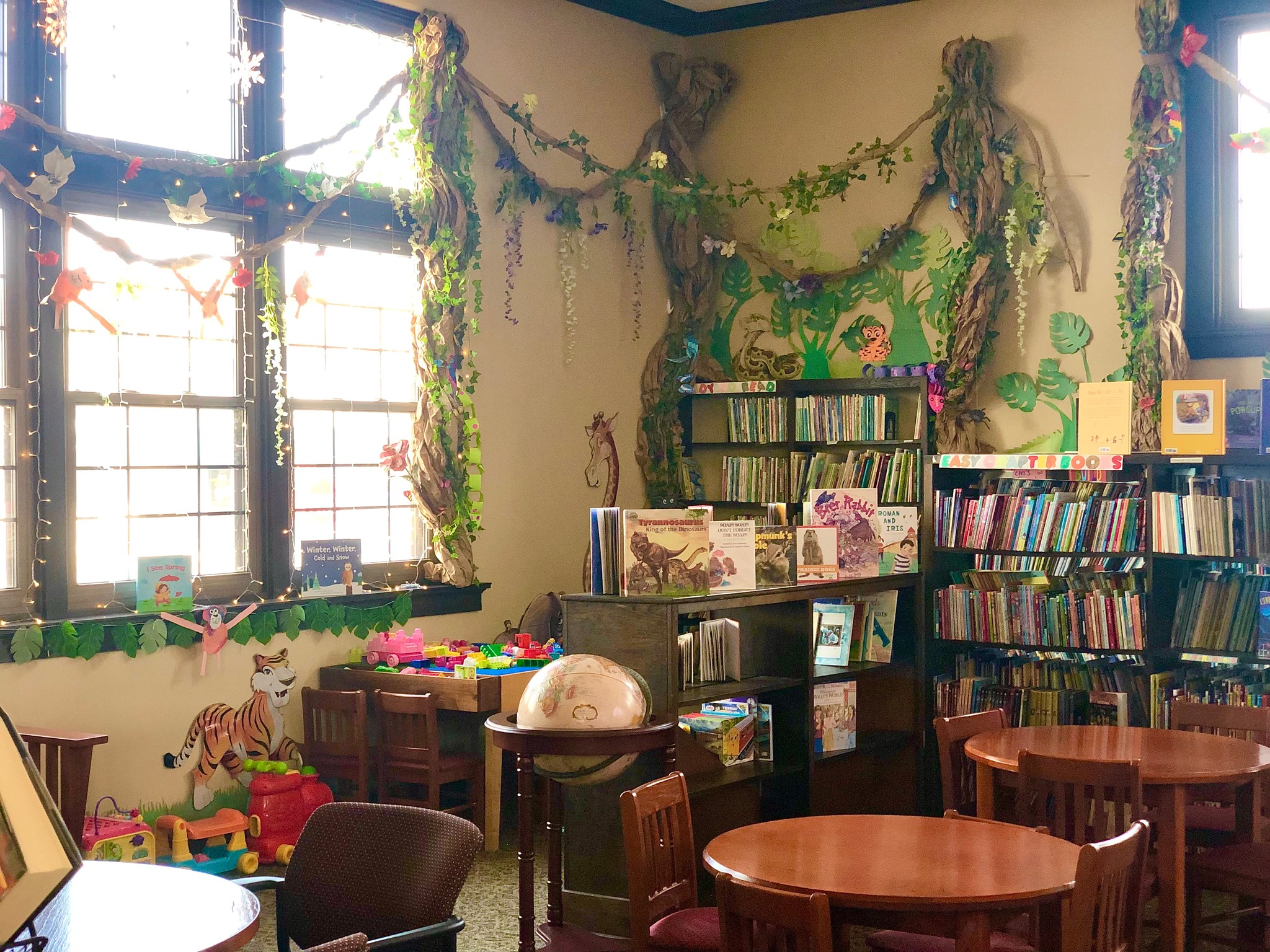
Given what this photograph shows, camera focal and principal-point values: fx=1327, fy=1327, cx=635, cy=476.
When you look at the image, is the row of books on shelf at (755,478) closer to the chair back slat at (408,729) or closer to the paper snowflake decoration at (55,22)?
the chair back slat at (408,729)

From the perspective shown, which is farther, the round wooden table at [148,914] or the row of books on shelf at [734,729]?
the row of books on shelf at [734,729]

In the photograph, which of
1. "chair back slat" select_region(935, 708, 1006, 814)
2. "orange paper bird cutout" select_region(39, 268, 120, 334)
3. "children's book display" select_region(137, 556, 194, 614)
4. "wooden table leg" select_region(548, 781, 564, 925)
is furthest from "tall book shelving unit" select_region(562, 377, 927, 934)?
"orange paper bird cutout" select_region(39, 268, 120, 334)

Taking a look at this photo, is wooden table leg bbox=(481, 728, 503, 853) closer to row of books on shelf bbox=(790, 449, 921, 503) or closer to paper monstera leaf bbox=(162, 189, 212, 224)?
row of books on shelf bbox=(790, 449, 921, 503)

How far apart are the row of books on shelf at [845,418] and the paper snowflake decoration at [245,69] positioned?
3391 mm

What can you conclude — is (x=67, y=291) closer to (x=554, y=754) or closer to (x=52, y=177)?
(x=52, y=177)

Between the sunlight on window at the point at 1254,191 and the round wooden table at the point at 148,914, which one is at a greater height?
the sunlight on window at the point at 1254,191

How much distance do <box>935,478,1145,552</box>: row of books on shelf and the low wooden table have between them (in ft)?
7.71

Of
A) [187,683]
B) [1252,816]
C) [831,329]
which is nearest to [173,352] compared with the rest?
[187,683]

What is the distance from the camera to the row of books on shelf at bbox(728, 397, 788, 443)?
7.75 meters

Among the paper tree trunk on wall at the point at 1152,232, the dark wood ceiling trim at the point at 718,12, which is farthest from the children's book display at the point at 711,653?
the dark wood ceiling trim at the point at 718,12

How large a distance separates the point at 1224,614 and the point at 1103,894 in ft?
11.5

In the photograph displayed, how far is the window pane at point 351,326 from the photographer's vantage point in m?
6.45

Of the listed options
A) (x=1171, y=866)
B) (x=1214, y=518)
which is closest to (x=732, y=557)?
(x=1171, y=866)

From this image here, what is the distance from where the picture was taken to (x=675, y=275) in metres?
8.24
